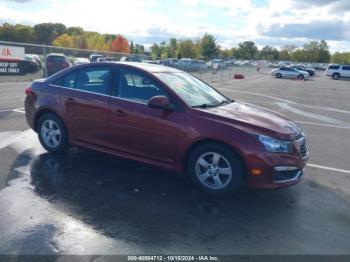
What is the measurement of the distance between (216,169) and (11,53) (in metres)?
15.1

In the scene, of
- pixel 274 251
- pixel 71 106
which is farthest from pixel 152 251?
pixel 71 106

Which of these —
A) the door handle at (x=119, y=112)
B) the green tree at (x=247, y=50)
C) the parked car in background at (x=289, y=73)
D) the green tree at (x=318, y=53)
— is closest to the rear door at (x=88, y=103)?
the door handle at (x=119, y=112)

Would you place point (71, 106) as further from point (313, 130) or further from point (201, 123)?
point (313, 130)

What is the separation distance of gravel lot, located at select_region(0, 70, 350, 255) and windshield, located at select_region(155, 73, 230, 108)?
45.1 inches

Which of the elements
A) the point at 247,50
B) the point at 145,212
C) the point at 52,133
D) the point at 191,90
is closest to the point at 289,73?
the point at 191,90

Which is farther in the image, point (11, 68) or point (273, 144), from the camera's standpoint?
point (11, 68)

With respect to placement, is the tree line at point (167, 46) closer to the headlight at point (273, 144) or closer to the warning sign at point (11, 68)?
the warning sign at point (11, 68)

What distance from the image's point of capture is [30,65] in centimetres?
2175

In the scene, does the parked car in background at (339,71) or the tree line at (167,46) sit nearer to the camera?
the parked car in background at (339,71)

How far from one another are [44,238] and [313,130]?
7.85m

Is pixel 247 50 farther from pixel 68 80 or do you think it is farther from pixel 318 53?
pixel 68 80

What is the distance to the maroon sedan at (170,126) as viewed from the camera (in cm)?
443

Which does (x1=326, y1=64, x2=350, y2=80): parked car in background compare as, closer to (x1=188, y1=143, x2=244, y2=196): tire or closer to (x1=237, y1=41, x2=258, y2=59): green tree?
(x1=188, y1=143, x2=244, y2=196): tire

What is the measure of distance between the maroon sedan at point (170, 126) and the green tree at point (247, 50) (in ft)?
413
